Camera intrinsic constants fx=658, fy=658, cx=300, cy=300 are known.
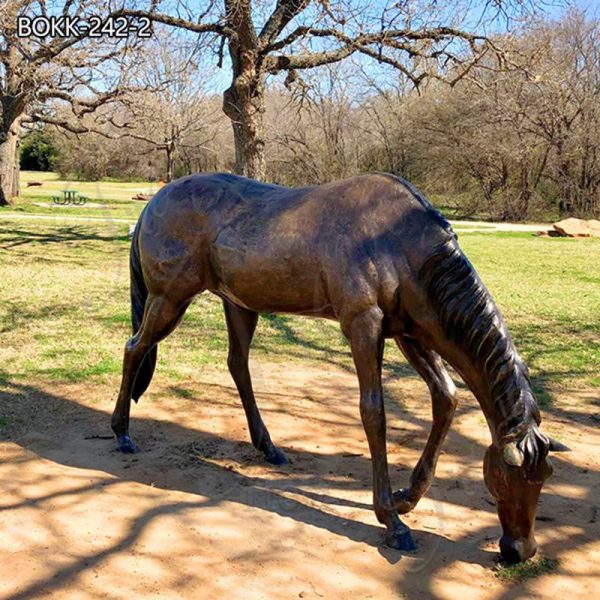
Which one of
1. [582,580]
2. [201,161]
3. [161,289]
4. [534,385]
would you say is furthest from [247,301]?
[201,161]

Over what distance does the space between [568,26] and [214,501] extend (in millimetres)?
29926

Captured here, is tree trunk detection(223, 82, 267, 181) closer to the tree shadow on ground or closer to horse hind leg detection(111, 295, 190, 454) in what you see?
the tree shadow on ground

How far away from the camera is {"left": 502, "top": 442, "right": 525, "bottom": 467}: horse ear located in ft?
8.93

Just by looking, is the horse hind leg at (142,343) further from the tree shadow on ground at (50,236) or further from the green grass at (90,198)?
the green grass at (90,198)

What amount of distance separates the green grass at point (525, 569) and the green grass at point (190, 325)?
2810 millimetres

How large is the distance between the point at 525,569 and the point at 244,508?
1430mm

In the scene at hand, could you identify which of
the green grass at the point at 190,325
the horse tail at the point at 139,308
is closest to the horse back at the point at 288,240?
the horse tail at the point at 139,308

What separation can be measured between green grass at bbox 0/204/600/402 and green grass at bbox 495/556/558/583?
2.81 m

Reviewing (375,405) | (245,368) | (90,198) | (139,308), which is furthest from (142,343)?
(90,198)

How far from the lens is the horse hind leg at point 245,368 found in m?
4.20

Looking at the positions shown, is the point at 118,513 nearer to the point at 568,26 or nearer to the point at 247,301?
the point at 247,301

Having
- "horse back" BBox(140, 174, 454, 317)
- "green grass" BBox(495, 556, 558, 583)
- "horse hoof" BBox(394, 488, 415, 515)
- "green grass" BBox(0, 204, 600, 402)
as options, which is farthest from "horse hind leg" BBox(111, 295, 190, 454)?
"green grass" BBox(495, 556, 558, 583)

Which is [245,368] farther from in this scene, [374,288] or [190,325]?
[190,325]

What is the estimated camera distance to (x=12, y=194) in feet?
86.3
